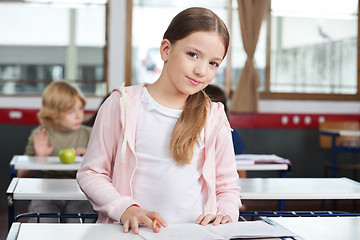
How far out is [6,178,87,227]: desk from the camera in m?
2.07

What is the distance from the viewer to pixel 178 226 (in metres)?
1.34

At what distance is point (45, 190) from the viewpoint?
2.17m

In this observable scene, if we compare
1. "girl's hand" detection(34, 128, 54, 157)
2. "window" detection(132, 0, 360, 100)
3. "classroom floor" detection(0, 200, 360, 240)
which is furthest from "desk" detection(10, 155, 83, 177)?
"window" detection(132, 0, 360, 100)

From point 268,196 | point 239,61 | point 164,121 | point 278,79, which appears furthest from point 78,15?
point 164,121

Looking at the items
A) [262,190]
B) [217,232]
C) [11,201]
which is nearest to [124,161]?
[217,232]

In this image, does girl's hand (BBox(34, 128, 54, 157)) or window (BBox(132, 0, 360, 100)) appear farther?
window (BBox(132, 0, 360, 100))

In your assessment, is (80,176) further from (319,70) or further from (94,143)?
(319,70)

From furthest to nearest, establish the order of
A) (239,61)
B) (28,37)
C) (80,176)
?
(239,61)
(28,37)
(80,176)

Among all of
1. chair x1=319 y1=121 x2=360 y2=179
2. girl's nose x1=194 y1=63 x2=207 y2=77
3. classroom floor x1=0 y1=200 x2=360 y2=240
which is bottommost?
classroom floor x1=0 y1=200 x2=360 y2=240

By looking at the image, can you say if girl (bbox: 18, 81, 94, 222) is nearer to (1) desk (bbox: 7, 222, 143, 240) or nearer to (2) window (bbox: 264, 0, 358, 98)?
(1) desk (bbox: 7, 222, 143, 240)

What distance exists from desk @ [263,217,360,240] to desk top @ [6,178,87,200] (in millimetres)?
901

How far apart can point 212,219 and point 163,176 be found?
173mm

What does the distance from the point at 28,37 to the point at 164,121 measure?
12.6 ft

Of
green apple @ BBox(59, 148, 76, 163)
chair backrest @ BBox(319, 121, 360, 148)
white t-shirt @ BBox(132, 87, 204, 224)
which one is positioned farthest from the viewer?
chair backrest @ BBox(319, 121, 360, 148)
